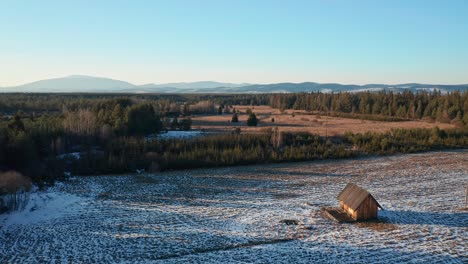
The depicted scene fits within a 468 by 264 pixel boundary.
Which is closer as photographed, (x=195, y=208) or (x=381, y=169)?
(x=195, y=208)

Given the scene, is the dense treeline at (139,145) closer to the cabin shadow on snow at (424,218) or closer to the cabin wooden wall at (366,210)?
the cabin shadow on snow at (424,218)

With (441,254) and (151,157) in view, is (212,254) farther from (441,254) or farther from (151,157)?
(151,157)

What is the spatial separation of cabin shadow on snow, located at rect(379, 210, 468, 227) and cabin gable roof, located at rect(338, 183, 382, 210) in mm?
1189

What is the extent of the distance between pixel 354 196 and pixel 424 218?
4.02 meters

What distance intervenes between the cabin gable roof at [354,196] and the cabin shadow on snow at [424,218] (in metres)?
1.19

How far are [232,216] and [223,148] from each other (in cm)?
2241

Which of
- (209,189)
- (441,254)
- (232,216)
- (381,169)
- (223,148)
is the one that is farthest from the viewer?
(223,148)

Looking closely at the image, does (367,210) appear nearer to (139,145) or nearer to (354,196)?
(354,196)

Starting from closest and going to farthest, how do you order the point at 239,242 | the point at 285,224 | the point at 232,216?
1. the point at 239,242
2. the point at 285,224
3. the point at 232,216

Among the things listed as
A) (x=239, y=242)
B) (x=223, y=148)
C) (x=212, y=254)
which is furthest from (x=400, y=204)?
(x=223, y=148)

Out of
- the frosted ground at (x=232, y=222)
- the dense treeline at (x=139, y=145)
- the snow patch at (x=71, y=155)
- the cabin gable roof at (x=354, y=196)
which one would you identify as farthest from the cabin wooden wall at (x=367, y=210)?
the snow patch at (x=71, y=155)

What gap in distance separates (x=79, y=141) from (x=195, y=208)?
25657 mm

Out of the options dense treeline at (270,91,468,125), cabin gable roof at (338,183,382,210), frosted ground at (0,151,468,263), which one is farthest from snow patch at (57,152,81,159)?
dense treeline at (270,91,468,125)

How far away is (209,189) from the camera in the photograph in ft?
103
